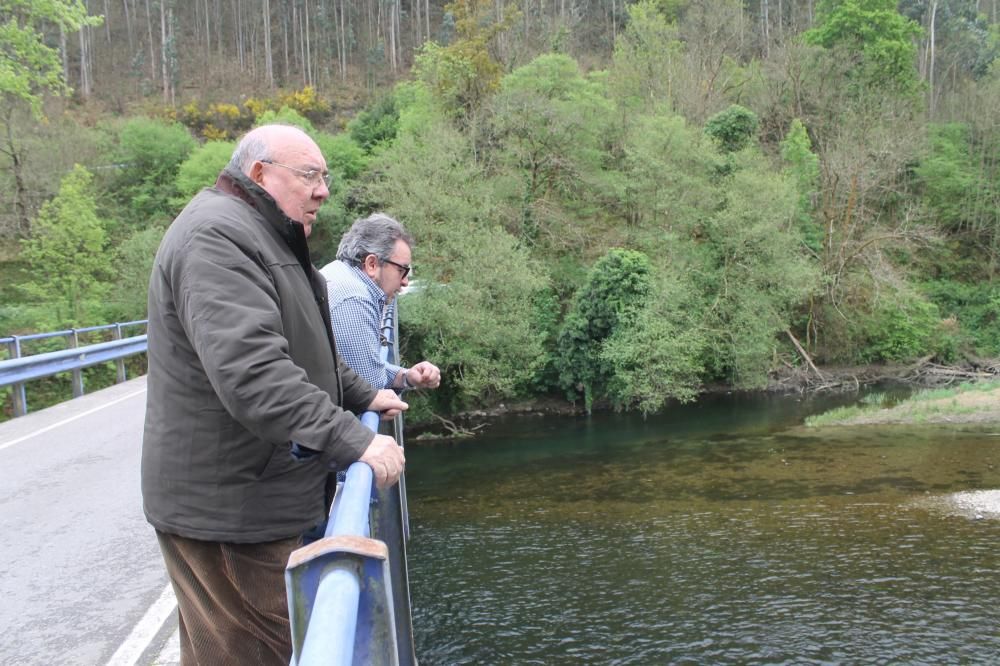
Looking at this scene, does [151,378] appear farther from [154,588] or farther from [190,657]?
[154,588]

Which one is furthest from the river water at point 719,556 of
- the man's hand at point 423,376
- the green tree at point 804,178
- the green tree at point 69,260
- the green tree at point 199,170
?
the green tree at point 199,170

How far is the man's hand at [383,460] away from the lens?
2.09 m

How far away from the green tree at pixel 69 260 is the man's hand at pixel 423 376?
89.3ft

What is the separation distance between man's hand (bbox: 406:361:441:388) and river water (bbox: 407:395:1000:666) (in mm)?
7408

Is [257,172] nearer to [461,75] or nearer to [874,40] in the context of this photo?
[461,75]

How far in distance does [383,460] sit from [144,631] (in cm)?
282

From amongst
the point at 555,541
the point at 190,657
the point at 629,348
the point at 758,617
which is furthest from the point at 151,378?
the point at 629,348

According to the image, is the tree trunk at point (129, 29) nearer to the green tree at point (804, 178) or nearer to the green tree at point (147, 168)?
the green tree at point (147, 168)

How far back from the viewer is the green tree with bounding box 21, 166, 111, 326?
27469 millimetres

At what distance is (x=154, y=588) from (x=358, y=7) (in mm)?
81116

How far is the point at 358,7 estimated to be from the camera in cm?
7656

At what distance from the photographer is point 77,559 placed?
17.0 feet

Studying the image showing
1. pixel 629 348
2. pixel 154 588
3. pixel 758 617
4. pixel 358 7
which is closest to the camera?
pixel 154 588

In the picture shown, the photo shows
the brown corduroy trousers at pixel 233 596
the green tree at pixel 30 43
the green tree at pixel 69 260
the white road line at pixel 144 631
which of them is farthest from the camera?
the green tree at pixel 69 260
